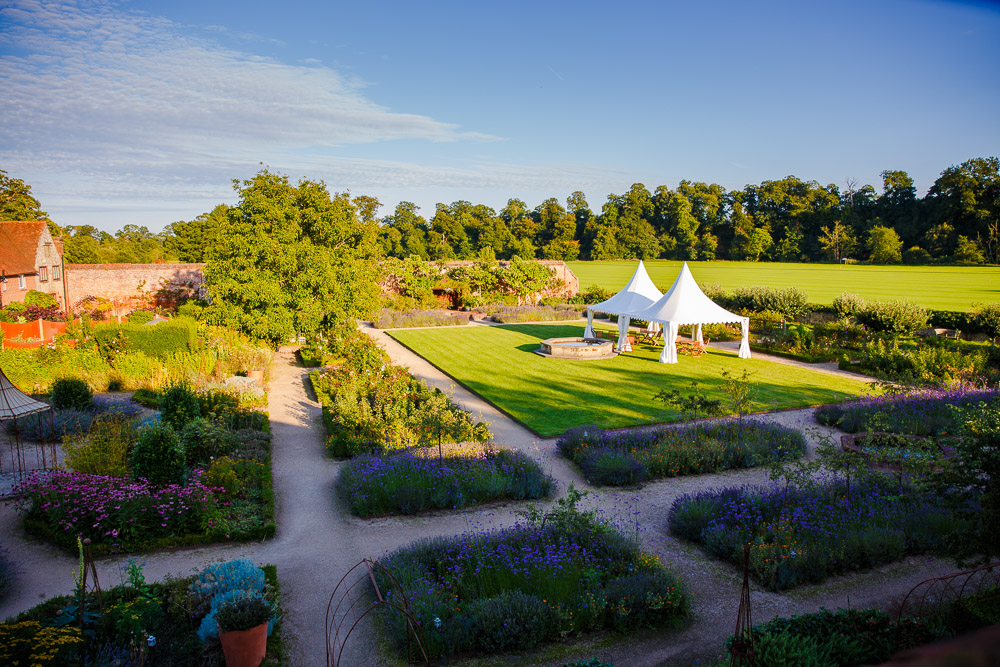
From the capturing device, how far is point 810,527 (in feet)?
25.2

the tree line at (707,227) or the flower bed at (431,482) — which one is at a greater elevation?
the tree line at (707,227)

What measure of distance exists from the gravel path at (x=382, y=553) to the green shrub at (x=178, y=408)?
180 centimetres

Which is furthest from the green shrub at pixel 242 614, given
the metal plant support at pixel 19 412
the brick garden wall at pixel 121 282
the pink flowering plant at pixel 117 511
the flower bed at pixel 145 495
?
the brick garden wall at pixel 121 282

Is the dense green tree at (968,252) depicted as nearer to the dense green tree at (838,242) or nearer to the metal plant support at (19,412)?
the dense green tree at (838,242)

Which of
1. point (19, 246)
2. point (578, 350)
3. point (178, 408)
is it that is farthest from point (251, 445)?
point (19, 246)

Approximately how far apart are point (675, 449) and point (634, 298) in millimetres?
11879

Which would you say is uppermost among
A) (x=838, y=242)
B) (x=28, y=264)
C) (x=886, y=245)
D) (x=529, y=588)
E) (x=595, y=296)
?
(x=838, y=242)

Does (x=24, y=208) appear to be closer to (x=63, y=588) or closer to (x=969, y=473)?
(x=63, y=588)

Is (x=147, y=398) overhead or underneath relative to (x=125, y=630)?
overhead

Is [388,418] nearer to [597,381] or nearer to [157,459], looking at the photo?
[157,459]

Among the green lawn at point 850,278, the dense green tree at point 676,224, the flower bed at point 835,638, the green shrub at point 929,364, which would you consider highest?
the dense green tree at point 676,224

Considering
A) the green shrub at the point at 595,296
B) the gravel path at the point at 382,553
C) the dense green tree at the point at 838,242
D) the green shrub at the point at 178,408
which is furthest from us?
the dense green tree at the point at 838,242

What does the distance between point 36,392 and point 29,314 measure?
12.4 meters

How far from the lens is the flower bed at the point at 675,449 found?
10.2 meters
